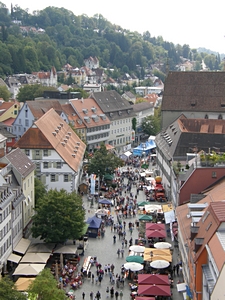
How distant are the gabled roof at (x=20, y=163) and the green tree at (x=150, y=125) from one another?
61906 millimetres

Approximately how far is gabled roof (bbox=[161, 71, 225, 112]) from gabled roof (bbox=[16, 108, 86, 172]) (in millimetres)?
16878

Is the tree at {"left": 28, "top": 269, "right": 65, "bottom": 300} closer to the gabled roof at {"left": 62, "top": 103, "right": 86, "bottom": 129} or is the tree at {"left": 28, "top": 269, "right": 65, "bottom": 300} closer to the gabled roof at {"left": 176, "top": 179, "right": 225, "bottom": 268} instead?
the gabled roof at {"left": 176, "top": 179, "right": 225, "bottom": 268}

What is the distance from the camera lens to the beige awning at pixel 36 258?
42.3 metres

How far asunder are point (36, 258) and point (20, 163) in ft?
37.0

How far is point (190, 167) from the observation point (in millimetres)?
51562

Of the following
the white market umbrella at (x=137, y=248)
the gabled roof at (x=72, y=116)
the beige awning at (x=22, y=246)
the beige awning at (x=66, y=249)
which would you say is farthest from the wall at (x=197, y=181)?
the gabled roof at (x=72, y=116)

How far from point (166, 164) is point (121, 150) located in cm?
3394

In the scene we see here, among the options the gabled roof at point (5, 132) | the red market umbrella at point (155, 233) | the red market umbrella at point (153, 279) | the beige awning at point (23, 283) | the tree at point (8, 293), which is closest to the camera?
the tree at point (8, 293)

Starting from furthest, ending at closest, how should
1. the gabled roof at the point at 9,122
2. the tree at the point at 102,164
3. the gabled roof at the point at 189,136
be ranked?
the gabled roof at the point at 9,122 < the tree at the point at 102,164 < the gabled roof at the point at 189,136

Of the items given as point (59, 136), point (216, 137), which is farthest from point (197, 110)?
point (59, 136)

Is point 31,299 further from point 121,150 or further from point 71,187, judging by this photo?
point 121,150

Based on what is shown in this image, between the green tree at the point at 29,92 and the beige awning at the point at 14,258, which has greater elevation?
the green tree at the point at 29,92

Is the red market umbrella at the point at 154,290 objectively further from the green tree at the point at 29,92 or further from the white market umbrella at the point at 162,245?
the green tree at the point at 29,92

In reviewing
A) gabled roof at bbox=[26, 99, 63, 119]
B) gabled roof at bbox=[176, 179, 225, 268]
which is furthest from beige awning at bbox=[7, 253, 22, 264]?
gabled roof at bbox=[26, 99, 63, 119]
